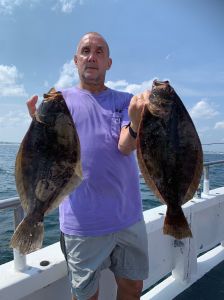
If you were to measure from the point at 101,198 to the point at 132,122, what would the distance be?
0.65 meters

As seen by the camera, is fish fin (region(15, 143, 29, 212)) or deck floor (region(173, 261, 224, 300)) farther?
deck floor (region(173, 261, 224, 300))

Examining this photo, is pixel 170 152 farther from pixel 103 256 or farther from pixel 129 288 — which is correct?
pixel 129 288

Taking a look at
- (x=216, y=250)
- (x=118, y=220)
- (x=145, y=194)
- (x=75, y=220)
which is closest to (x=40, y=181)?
(x=75, y=220)

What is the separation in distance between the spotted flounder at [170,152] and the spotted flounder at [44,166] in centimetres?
44

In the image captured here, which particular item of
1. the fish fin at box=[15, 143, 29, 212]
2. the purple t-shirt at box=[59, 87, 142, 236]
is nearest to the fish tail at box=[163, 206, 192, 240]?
the purple t-shirt at box=[59, 87, 142, 236]

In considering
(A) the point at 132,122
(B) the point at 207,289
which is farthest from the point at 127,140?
(B) the point at 207,289

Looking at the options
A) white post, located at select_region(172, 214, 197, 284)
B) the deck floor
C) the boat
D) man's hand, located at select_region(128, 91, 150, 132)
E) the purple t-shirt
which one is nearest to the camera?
man's hand, located at select_region(128, 91, 150, 132)

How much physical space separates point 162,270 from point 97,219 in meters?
2.08

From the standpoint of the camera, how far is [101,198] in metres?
2.59

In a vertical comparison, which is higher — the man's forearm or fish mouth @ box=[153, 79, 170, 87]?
fish mouth @ box=[153, 79, 170, 87]

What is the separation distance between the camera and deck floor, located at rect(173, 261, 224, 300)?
4134 mm

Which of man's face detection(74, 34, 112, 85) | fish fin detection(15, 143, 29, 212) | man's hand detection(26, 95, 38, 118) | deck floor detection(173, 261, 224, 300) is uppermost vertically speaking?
man's face detection(74, 34, 112, 85)

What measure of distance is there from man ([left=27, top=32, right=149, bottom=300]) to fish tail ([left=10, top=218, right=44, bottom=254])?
19.8 inches

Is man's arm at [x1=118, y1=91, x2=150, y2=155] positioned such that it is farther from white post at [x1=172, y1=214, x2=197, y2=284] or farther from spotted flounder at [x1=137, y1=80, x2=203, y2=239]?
white post at [x1=172, y1=214, x2=197, y2=284]
